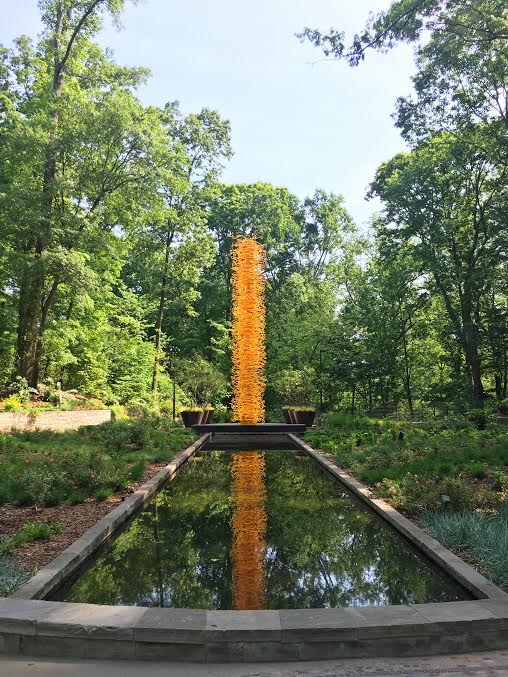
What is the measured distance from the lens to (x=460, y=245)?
23469 mm

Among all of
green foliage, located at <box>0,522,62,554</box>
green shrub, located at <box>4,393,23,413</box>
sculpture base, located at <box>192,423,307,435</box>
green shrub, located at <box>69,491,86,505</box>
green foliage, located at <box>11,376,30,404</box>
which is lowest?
green foliage, located at <box>0,522,62,554</box>

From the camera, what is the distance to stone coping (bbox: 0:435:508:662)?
3193mm

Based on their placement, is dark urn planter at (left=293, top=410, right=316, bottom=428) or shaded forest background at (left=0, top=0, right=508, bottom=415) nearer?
shaded forest background at (left=0, top=0, right=508, bottom=415)

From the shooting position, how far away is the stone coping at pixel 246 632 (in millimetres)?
3193

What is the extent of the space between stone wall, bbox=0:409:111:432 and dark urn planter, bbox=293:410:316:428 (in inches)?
291

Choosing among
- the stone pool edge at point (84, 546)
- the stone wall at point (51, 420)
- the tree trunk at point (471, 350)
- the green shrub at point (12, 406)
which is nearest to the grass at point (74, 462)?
the stone pool edge at point (84, 546)

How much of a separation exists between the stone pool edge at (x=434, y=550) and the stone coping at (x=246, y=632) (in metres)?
0.47

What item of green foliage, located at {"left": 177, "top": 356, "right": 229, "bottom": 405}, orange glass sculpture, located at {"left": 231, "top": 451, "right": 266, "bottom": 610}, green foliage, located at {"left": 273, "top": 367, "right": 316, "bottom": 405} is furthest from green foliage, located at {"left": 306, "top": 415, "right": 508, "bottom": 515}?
green foliage, located at {"left": 177, "top": 356, "right": 229, "bottom": 405}

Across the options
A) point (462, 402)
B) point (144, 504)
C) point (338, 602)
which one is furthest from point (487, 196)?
point (338, 602)

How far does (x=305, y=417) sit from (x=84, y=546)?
16.3 metres

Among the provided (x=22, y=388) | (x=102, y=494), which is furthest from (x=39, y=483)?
(x=22, y=388)

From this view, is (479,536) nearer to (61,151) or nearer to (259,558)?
(259,558)

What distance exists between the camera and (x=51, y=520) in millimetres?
6180

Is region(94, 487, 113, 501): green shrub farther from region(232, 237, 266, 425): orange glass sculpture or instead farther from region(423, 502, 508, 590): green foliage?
region(232, 237, 266, 425): orange glass sculpture
